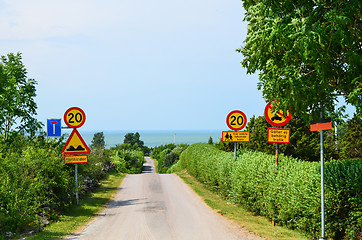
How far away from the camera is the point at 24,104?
58.7ft

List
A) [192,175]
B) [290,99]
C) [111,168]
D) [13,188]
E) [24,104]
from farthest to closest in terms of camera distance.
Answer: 1. [111,168]
2. [192,175]
3. [24,104]
4. [13,188]
5. [290,99]

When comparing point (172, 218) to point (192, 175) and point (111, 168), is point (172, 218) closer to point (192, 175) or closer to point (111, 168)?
point (192, 175)

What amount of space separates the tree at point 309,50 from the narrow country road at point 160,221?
149 inches

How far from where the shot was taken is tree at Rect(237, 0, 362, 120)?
20.4 ft

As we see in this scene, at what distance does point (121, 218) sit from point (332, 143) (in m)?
11.6

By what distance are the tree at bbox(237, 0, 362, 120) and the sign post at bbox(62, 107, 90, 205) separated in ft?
24.4

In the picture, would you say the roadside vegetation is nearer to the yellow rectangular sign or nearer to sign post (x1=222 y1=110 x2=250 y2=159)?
the yellow rectangular sign

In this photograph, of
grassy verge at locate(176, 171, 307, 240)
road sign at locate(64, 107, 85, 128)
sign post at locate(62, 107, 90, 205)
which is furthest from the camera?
road sign at locate(64, 107, 85, 128)

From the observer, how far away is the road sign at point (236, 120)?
48.7 feet

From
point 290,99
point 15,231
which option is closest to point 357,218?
point 290,99

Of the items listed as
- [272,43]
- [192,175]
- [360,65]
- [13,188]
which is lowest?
[192,175]

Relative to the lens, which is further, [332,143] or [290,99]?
[332,143]

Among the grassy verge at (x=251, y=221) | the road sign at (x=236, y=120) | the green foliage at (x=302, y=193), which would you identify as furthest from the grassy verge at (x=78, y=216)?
the road sign at (x=236, y=120)

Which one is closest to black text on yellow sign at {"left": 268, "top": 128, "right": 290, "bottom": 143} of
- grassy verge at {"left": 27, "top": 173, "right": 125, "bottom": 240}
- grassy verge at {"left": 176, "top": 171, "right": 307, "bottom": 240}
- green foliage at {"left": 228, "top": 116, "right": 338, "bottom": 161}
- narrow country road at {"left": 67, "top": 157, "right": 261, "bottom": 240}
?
grassy verge at {"left": 176, "top": 171, "right": 307, "bottom": 240}
